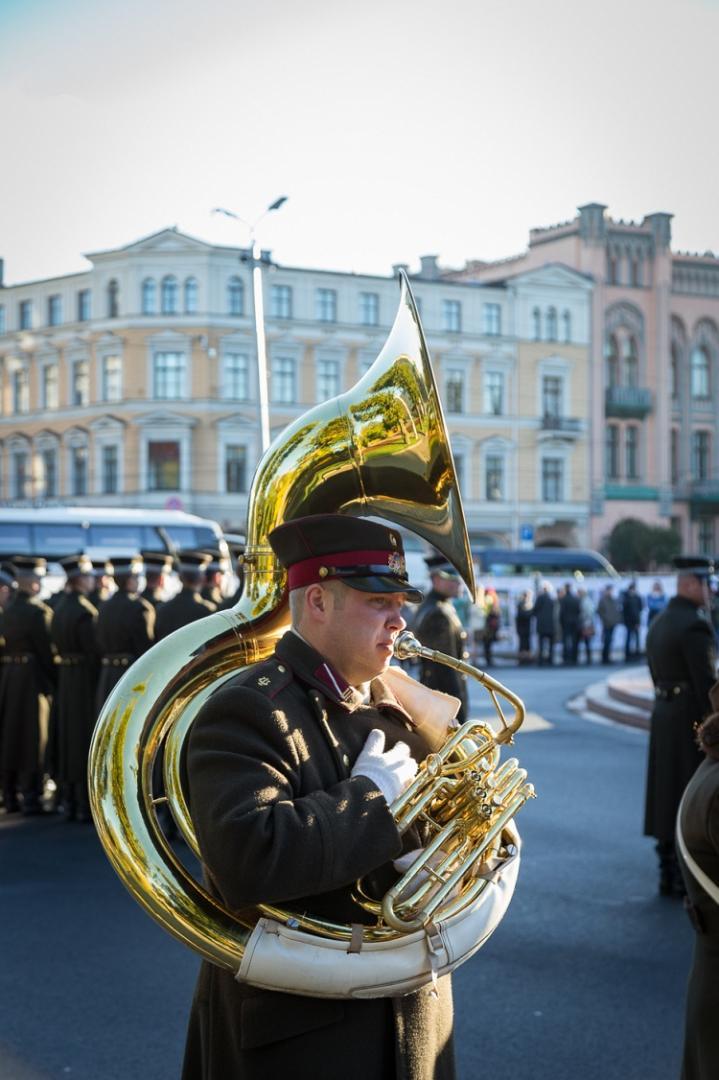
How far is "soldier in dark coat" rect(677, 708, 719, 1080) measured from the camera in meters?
3.24

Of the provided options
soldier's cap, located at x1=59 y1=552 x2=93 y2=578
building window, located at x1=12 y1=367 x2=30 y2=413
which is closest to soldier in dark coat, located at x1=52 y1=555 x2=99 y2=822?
soldier's cap, located at x1=59 y1=552 x2=93 y2=578

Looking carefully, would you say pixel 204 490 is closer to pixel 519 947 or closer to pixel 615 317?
pixel 615 317

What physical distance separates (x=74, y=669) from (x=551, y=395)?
49473 millimetres

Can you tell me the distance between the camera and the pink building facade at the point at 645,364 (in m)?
58.1

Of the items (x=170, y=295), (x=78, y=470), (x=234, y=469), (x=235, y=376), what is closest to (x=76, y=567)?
(x=234, y=469)

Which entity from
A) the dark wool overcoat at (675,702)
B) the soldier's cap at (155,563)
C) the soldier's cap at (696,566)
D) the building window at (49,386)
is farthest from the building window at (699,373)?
the dark wool overcoat at (675,702)

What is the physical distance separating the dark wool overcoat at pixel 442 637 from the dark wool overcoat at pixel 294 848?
7273 mm

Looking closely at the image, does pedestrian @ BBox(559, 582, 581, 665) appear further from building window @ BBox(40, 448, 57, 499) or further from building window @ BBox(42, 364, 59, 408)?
building window @ BBox(42, 364, 59, 408)

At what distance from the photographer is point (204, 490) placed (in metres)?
51.0

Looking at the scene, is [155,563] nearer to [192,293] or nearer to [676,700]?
[676,700]

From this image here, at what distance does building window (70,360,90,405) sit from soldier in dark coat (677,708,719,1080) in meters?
51.4

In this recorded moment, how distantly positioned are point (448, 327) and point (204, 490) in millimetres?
12944

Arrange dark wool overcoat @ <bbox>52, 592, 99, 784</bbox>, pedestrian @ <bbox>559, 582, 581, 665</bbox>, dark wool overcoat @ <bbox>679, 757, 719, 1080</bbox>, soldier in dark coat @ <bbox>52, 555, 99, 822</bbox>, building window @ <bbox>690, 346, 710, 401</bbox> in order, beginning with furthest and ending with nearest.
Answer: building window @ <bbox>690, 346, 710, 401</bbox>
pedestrian @ <bbox>559, 582, 581, 665</bbox>
dark wool overcoat @ <bbox>52, 592, 99, 784</bbox>
soldier in dark coat @ <bbox>52, 555, 99, 822</bbox>
dark wool overcoat @ <bbox>679, 757, 719, 1080</bbox>

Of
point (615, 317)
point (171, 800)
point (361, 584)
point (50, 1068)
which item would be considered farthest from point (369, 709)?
point (615, 317)
